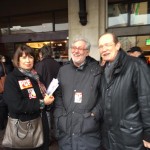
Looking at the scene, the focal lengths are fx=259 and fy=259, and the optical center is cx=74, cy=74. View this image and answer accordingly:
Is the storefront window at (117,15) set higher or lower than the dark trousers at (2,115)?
higher

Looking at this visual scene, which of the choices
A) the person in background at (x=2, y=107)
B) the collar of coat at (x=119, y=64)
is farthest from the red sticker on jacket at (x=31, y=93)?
the person in background at (x=2, y=107)

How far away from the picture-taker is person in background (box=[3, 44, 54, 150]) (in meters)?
2.86

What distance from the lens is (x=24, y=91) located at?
116 inches

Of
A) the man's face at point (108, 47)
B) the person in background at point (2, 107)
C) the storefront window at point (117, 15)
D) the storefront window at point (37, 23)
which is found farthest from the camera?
the storefront window at point (37, 23)

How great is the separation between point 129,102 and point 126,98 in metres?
0.05

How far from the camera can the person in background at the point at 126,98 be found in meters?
2.56

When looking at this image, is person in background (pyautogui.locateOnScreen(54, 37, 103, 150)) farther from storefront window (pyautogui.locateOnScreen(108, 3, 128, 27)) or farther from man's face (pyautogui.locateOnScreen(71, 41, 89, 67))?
storefront window (pyautogui.locateOnScreen(108, 3, 128, 27))

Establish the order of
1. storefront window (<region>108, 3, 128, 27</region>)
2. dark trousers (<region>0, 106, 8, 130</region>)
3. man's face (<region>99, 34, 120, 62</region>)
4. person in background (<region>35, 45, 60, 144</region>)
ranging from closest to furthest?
1. man's face (<region>99, 34, 120, 62</region>)
2. person in background (<region>35, 45, 60, 144</region>)
3. dark trousers (<region>0, 106, 8, 130</region>)
4. storefront window (<region>108, 3, 128, 27</region>)

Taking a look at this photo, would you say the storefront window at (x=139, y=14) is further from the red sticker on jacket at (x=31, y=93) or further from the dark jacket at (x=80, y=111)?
the red sticker on jacket at (x=31, y=93)

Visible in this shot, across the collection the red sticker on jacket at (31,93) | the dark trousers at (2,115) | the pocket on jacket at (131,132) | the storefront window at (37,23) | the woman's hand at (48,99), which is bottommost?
the dark trousers at (2,115)

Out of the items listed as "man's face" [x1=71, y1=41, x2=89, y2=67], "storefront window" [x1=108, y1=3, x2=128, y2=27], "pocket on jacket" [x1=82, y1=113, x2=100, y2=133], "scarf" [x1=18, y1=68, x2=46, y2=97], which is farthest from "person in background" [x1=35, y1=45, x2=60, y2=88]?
"storefront window" [x1=108, y1=3, x2=128, y2=27]

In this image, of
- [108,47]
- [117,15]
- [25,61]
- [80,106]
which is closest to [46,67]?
[25,61]

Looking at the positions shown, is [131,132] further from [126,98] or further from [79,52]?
[79,52]

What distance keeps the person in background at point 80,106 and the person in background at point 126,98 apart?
8.7 inches
